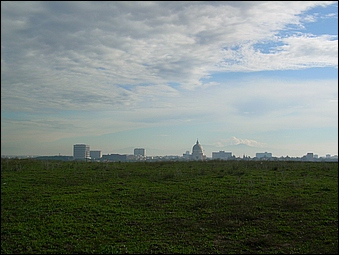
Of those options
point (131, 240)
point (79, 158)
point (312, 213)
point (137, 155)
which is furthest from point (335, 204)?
point (137, 155)

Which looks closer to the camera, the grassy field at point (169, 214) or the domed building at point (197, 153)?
the grassy field at point (169, 214)

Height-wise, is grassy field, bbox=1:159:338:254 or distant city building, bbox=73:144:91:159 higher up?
distant city building, bbox=73:144:91:159

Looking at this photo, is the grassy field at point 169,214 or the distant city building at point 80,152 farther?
the distant city building at point 80,152

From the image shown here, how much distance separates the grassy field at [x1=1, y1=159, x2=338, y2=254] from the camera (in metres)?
9.98

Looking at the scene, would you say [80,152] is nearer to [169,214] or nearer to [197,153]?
[197,153]

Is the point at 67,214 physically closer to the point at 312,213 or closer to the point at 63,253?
the point at 63,253

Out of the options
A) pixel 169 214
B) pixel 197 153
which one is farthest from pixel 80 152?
pixel 169 214

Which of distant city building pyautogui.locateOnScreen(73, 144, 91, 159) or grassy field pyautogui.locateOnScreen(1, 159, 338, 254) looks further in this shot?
distant city building pyautogui.locateOnScreen(73, 144, 91, 159)

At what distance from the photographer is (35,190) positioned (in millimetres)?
16141

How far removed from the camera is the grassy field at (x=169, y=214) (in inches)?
393

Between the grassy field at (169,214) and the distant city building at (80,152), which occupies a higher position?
the distant city building at (80,152)

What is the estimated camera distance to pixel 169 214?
1263cm

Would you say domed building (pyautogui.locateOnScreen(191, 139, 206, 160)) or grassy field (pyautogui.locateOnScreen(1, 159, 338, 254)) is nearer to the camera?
grassy field (pyautogui.locateOnScreen(1, 159, 338, 254))

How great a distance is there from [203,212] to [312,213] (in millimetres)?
3626
